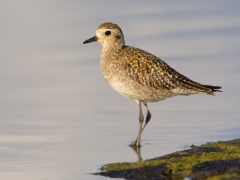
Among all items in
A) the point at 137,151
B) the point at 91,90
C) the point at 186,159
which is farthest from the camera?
the point at 91,90

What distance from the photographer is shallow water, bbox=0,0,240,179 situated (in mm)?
15914

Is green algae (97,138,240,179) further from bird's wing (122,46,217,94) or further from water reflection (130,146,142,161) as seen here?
bird's wing (122,46,217,94)

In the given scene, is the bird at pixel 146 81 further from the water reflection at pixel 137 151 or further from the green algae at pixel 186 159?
the green algae at pixel 186 159

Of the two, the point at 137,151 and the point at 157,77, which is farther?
the point at 157,77

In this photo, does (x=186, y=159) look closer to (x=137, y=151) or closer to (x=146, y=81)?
(x=137, y=151)

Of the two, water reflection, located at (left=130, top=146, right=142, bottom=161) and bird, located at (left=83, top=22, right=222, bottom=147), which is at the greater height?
bird, located at (left=83, top=22, right=222, bottom=147)

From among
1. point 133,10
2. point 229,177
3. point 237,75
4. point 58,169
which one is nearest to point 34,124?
point 58,169

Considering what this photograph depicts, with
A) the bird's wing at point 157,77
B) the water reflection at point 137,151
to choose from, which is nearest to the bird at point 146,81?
the bird's wing at point 157,77

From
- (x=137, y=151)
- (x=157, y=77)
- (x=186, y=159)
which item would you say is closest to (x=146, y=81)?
(x=157, y=77)

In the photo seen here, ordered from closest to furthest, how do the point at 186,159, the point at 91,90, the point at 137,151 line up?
the point at 186,159, the point at 137,151, the point at 91,90

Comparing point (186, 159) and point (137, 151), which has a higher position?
point (137, 151)

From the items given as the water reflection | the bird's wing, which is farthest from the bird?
the water reflection

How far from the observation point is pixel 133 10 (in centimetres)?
2602

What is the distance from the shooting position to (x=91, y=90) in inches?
780
